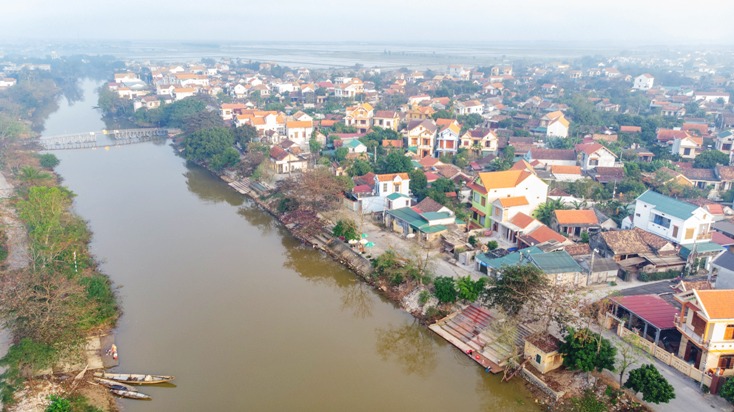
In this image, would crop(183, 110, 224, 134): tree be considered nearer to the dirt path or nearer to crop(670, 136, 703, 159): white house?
the dirt path

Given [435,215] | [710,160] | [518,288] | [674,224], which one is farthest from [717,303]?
[710,160]

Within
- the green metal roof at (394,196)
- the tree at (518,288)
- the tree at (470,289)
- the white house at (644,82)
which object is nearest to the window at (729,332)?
the tree at (518,288)

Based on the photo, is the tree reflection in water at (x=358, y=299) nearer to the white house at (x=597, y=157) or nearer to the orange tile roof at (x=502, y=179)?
the orange tile roof at (x=502, y=179)

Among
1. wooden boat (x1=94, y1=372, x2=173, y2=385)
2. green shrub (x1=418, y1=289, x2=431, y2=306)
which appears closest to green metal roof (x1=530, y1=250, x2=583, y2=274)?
green shrub (x1=418, y1=289, x2=431, y2=306)

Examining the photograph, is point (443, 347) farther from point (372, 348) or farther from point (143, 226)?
point (143, 226)

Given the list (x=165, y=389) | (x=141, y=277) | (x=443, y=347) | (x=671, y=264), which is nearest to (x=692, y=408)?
(x=443, y=347)
